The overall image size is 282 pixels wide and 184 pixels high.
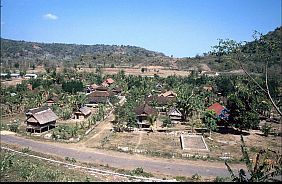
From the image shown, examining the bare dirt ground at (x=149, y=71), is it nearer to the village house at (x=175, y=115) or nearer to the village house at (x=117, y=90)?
the village house at (x=117, y=90)

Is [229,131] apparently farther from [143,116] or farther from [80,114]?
[80,114]

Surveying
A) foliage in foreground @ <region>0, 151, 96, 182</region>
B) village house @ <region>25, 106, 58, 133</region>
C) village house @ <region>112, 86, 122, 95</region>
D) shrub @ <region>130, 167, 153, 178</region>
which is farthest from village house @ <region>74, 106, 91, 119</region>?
village house @ <region>112, 86, 122, 95</region>

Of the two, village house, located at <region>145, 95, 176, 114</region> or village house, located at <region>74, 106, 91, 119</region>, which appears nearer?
village house, located at <region>74, 106, 91, 119</region>

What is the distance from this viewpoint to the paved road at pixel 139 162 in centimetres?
2659

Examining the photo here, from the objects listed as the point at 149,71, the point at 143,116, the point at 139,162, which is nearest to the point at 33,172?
the point at 139,162

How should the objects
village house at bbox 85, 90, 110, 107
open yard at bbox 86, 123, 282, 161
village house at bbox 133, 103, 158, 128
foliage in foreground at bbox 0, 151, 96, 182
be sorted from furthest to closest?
village house at bbox 85, 90, 110, 107 < village house at bbox 133, 103, 158, 128 < open yard at bbox 86, 123, 282, 161 < foliage in foreground at bbox 0, 151, 96, 182

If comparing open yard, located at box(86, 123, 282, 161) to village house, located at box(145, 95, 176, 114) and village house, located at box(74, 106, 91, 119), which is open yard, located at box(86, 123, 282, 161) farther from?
village house, located at box(145, 95, 176, 114)

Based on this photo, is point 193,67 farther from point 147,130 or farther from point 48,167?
point 48,167

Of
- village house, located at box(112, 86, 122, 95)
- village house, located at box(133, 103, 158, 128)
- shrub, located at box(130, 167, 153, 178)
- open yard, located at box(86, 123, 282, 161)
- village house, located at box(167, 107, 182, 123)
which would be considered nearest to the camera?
shrub, located at box(130, 167, 153, 178)

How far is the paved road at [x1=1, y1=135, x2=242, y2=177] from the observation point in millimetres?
26594

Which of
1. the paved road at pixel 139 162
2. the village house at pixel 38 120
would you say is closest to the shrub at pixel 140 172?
the paved road at pixel 139 162

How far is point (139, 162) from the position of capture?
28.7 m

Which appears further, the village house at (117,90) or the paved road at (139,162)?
the village house at (117,90)

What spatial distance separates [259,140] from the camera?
124ft
